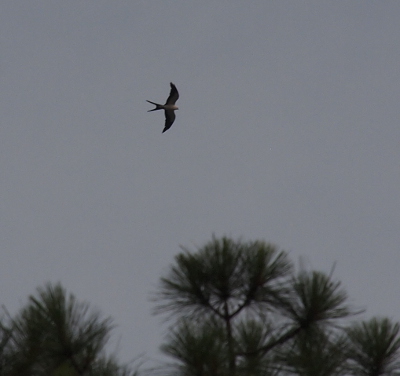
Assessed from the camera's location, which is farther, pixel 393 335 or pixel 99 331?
pixel 393 335

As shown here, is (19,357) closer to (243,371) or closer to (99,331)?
(99,331)

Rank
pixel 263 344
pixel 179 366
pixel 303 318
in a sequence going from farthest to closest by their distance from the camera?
pixel 303 318 < pixel 263 344 < pixel 179 366

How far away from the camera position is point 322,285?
7039 millimetres

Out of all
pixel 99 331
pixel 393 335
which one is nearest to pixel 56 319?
pixel 99 331

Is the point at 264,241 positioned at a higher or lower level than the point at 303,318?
higher

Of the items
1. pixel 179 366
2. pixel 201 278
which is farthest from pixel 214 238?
pixel 179 366

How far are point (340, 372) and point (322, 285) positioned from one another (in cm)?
92

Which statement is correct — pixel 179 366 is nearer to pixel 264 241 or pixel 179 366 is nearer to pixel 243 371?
pixel 243 371

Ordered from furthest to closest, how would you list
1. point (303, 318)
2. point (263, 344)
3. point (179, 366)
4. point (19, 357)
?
point (303, 318) < point (263, 344) < point (179, 366) < point (19, 357)

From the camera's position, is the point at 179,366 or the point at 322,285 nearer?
the point at 179,366

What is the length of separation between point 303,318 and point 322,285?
0.30 m

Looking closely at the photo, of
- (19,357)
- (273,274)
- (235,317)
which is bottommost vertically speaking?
(19,357)

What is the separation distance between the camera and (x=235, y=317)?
6840 mm

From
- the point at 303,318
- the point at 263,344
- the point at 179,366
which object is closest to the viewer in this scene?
the point at 179,366
